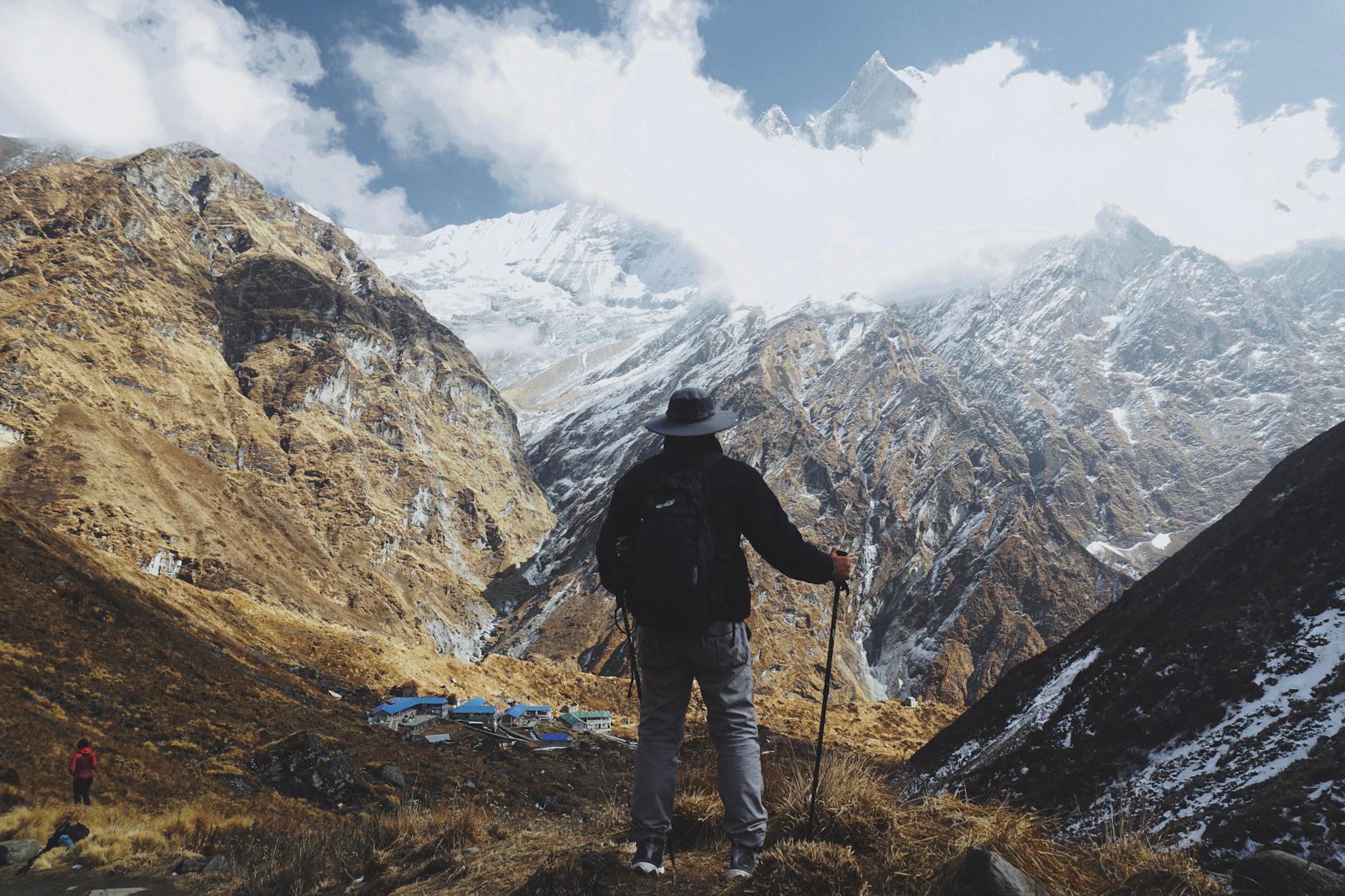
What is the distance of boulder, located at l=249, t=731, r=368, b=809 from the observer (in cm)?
1723

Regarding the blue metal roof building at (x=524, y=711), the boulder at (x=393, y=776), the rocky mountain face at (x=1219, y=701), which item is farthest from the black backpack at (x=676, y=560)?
the blue metal roof building at (x=524, y=711)

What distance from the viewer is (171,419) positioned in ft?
277

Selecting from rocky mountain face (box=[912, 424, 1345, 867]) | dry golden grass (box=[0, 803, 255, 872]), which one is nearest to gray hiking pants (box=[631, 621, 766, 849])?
rocky mountain face (box=[912, 424, 1345, 867])

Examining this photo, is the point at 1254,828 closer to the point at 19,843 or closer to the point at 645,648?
the point at 645,648

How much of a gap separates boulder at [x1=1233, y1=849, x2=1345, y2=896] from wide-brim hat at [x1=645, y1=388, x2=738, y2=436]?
10.1 ft

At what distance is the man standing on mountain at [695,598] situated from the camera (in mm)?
3666

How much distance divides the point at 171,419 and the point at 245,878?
97.5 metres

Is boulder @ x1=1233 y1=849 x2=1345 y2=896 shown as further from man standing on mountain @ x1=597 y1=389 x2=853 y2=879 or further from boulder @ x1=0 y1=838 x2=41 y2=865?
boulder @ x1=0 y1=838 x2=41 y2=865

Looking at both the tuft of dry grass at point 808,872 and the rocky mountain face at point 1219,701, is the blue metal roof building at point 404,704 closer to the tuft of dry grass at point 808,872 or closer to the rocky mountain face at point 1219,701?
the rocky mountain face at point 1219,701

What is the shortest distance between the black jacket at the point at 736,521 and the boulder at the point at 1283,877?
6.91ft

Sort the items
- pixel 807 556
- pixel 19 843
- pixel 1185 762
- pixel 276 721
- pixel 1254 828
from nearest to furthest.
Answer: pixel 807 556, pixel 1254 828, pixel 19 843, pixel 1185 762, pixel 276 721

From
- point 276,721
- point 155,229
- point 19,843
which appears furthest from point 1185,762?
point 155,229

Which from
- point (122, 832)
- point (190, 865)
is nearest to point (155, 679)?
point (122, 832)

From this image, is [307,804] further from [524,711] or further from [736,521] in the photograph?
[524,711]
